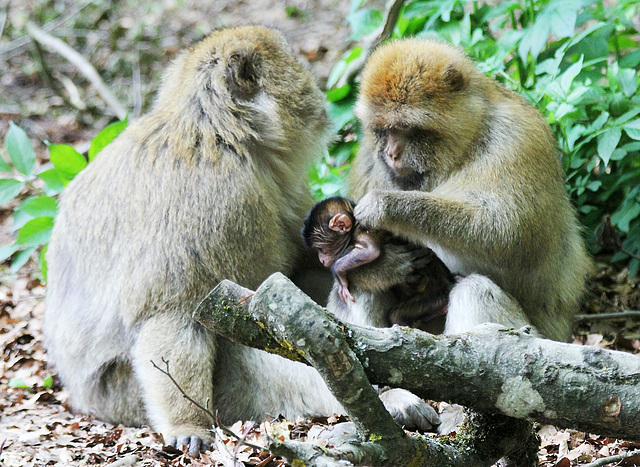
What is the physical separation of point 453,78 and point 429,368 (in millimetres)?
2109

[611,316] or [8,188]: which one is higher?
[8,188]

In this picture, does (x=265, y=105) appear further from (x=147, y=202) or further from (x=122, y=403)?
(x=122, y=403)

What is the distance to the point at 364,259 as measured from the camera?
4832 millimetres

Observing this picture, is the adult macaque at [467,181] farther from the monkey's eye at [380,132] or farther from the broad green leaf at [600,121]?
the broad green leaf at [600,121]

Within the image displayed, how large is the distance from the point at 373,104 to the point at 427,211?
2.50 ft

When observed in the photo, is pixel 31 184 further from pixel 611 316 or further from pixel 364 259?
pixel 611 316

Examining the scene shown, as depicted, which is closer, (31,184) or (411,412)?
(411,412)

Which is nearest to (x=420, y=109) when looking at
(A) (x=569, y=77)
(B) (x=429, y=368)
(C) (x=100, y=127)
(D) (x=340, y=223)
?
(D) (x=340, y=223)

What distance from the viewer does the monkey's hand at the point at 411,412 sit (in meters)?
4.55

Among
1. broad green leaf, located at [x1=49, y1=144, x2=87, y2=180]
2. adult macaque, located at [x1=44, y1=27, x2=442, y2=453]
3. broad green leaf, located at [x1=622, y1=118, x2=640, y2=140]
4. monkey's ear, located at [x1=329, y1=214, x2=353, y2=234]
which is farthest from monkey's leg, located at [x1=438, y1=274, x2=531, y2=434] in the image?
broad green leaf, located at [x1=49, y1=144, x2=87, y2=180]

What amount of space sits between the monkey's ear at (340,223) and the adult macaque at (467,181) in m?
0.23

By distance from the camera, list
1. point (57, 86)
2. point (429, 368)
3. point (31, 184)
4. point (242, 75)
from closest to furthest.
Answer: point (429, 368) → point (242, 75) → point (31, 184) → point (57, 86)

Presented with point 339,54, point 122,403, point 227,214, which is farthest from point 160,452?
point 339,54

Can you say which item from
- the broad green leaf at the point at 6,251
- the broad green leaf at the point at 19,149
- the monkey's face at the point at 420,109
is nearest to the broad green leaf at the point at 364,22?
the monkey's face at the point at 420,109
